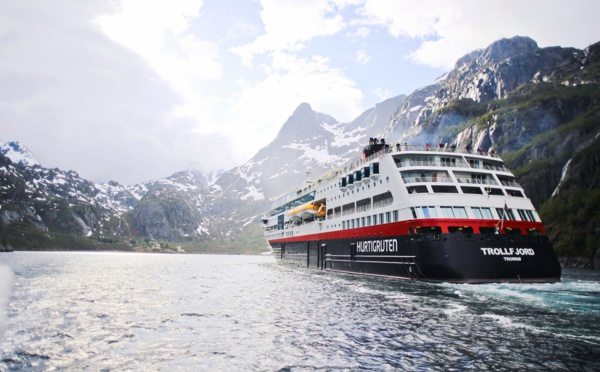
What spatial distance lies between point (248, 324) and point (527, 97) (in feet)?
676

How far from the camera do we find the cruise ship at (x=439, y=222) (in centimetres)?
3159

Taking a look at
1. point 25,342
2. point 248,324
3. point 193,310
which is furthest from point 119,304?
point 248,324

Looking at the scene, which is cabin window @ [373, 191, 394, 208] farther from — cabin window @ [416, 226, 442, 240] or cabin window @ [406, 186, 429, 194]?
cabin window @ [416, 226, 442, 240]

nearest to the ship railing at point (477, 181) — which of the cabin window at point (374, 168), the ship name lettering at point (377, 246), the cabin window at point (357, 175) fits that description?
the cabin window at point (374, 168)

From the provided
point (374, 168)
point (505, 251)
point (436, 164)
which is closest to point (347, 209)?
point (374, 168)

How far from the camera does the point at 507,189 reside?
37875mm

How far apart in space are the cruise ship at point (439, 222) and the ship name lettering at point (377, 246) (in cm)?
11

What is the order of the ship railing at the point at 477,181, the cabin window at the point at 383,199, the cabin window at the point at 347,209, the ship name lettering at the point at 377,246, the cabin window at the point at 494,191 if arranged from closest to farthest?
the cabin window at the point at 494,191
the ship name lettering at the point at 377,246
the ship railing at the point at 477,181
the cabin window at the point at 383,199
the cabin window at the point at 347,209

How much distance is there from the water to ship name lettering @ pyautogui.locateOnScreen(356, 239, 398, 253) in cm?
711

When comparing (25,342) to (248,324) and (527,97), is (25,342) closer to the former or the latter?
(248,324)

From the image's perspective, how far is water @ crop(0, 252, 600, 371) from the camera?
44.4 feet

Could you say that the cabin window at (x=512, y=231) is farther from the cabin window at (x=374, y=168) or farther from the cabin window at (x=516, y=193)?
the cabin window at (x=374, y=168)

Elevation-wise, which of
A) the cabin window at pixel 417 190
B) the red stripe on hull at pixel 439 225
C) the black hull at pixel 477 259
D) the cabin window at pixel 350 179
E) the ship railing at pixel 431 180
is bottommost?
the black hull at pixel 477 259

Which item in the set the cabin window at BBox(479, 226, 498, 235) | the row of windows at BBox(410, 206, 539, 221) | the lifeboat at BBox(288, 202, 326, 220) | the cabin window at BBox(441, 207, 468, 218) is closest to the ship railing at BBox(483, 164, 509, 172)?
the row of windows at BBox(410, 206, 539, 221)
